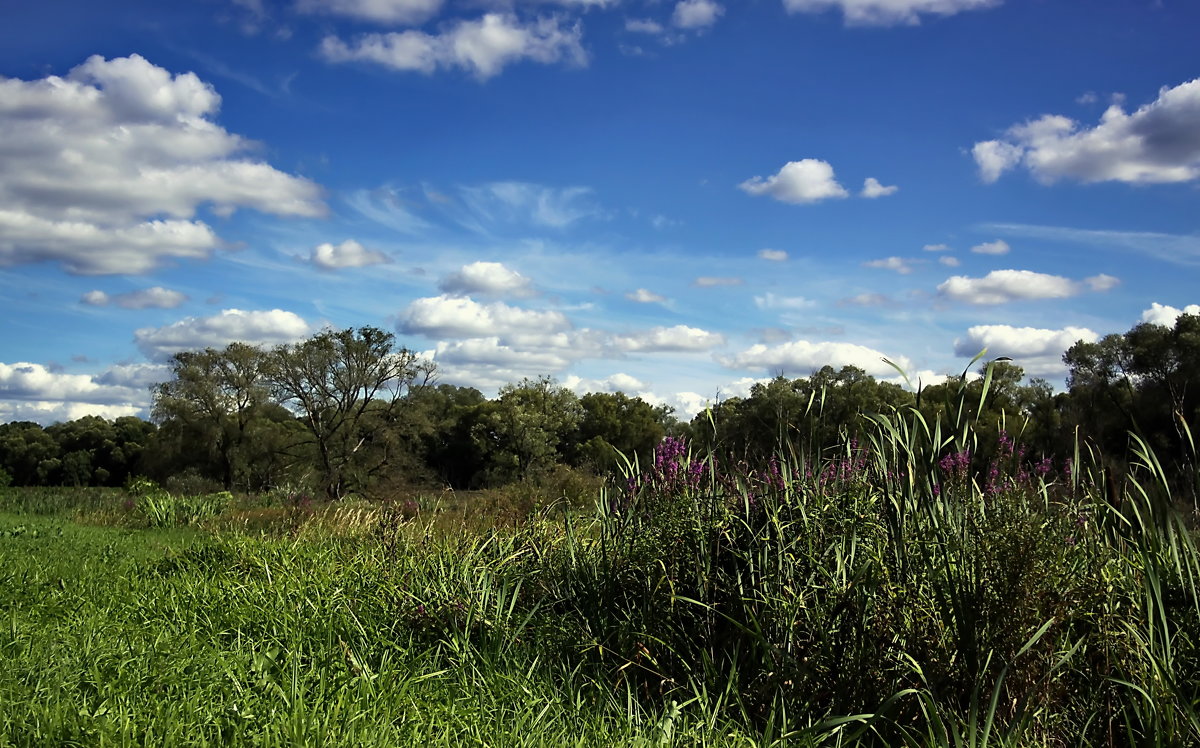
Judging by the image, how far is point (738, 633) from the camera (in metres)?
3.82

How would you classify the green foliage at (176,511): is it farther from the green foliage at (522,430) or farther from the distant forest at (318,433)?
the green foliage at (522,430)

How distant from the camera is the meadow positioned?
3.04 metres

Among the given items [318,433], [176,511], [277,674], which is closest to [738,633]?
[277,674]

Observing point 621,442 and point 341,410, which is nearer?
point 341,410

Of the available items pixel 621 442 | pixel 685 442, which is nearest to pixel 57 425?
pixel 621 442

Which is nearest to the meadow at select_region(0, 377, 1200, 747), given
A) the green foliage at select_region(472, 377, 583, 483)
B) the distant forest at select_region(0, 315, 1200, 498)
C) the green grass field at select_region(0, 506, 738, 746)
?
the green grass field at select_region(0, 506, 738, 746)

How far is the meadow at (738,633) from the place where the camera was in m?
3.04

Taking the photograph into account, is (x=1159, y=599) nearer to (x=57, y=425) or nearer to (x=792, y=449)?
(x=792, y=449)

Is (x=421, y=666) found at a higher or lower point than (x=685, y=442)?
lower

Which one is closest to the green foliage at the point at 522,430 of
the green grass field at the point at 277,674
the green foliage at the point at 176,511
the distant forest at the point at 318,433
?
the distant forest at the point at 318,433

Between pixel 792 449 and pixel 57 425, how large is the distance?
5460cm

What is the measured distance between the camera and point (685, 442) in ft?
17.5

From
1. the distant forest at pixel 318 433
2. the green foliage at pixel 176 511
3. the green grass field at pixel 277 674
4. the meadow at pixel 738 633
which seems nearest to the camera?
the green grass field at pixel 277 674

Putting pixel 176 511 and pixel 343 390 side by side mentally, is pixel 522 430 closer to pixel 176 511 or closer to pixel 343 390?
pixel 343 390
